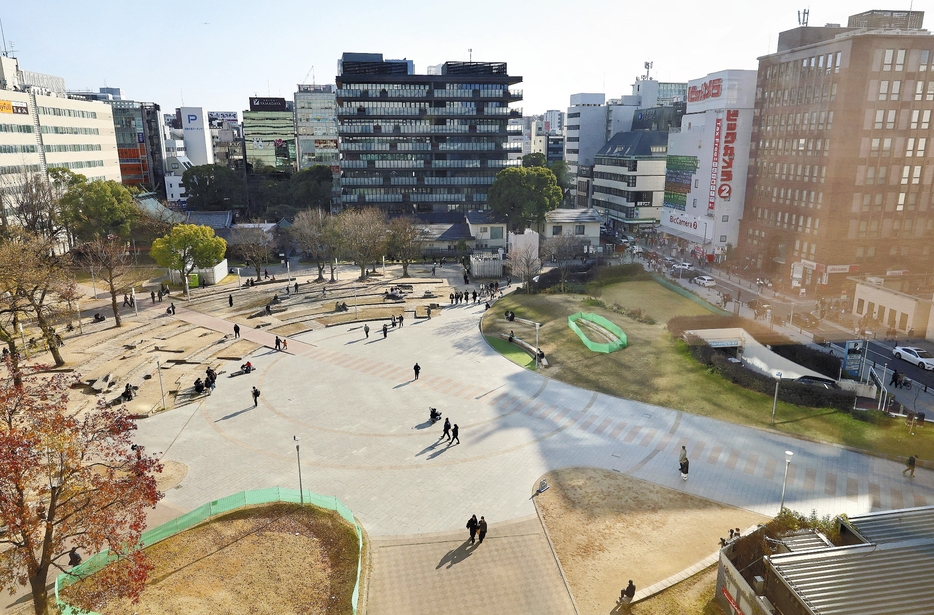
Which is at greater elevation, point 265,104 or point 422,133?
point 265,104

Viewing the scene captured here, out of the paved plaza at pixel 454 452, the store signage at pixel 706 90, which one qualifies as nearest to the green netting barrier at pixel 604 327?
the paved plaza at pixel 454 452

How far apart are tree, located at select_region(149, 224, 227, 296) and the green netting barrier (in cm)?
3586

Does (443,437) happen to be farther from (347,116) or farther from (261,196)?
(261,196)

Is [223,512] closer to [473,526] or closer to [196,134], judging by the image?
[473,526]

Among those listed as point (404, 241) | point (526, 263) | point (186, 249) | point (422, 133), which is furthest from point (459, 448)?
point (422, 133)

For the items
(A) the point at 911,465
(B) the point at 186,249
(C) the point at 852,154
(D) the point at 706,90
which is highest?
(D) the point at 706,90

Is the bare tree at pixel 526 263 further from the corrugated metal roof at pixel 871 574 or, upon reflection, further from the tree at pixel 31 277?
the corrugated metal roof at pixel 871 574

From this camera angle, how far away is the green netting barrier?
137ft

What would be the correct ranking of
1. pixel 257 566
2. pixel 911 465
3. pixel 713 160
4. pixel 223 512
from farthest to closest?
pixel 713 160 < pixel 911 465 < pixel 223 512 < pixel 257 566

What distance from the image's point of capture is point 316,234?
222 ft

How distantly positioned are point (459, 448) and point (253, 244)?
149 feet

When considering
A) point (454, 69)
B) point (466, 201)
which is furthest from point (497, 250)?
point (454, 69)

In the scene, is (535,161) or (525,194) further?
(535,161)

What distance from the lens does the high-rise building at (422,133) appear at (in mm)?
91250
